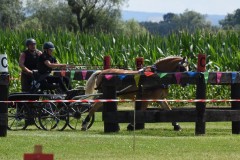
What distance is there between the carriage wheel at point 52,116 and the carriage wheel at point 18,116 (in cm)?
45

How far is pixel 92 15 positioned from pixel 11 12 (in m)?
16.5

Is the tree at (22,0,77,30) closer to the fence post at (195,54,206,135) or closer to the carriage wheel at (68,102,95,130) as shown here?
the carriage wheel at (68,102,95,130)

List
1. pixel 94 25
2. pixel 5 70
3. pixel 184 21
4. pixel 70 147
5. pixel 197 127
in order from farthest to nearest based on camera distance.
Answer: pixel 184 21 < pixel 94 25 < pixel 197 127 < pixel 5 70 < pixel 70 147

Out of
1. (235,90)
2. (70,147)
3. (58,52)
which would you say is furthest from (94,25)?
(70,147)

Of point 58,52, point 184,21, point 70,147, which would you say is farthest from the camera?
point 184,21

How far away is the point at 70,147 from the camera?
14664 millimetres

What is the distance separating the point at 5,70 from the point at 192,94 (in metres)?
14.4

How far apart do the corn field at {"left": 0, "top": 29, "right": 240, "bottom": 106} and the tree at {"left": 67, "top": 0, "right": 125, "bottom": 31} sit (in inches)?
1109

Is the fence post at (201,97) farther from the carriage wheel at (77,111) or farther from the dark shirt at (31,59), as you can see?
the dark shirt at (31,59)

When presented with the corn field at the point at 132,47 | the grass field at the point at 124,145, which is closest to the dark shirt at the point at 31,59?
the grass field at the point at 124,145

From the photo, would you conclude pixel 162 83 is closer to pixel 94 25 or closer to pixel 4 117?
pixel 4 117

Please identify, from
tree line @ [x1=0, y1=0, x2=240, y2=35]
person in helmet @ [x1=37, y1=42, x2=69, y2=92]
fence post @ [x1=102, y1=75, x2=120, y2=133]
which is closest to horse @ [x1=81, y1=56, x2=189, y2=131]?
fence post @ [x1=102, y1=75, x2=120, y2=133]

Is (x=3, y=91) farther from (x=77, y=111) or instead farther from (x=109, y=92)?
(x=77, y=111)

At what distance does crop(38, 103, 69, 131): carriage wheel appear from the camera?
1964 centimetres
